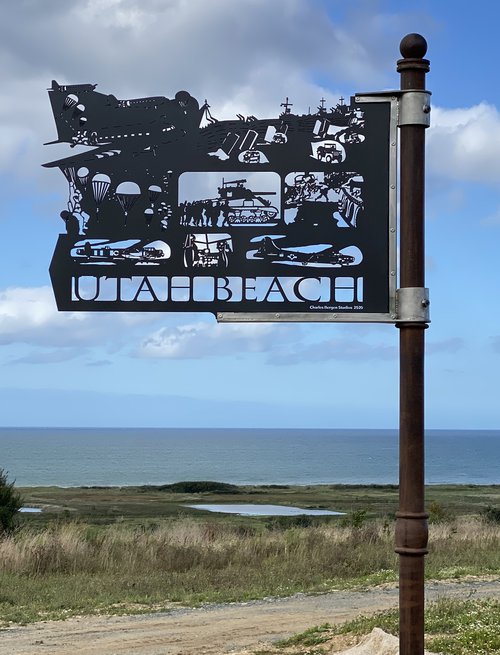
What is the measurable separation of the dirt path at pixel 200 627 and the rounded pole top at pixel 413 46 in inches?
227

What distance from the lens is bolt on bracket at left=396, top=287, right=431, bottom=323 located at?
4.24 m

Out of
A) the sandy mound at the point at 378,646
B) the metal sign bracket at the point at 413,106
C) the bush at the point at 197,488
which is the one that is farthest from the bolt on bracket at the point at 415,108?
the bush at the point at 197,488

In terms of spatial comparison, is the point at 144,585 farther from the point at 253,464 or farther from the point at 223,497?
the point at 253,464

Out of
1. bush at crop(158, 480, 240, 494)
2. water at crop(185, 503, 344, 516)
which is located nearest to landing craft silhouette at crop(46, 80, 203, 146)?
water at crop(185, 503, 344, 516)

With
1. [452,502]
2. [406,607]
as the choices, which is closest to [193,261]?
[406,607]

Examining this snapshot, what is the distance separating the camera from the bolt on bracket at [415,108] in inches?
169

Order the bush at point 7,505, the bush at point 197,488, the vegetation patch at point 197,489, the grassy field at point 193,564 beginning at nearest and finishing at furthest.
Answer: the grassy field at point 193,564
the bush at point 7,505
the vegetation patch at point 197,489
the bush at point 197,488

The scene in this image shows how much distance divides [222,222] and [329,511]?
39400 mm

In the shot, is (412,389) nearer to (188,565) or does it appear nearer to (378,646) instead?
(378,646)

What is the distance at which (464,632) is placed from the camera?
24.0 ft

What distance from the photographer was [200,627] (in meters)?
9.62

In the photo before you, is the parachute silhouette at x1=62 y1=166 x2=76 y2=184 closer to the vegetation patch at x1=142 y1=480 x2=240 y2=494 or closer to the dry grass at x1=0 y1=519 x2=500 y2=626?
the dry grass at x1=0 y1=519 x2=500 y2=626

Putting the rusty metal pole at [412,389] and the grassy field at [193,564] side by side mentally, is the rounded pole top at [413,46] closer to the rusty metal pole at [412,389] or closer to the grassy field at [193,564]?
the rusty metal pole at [412,389]

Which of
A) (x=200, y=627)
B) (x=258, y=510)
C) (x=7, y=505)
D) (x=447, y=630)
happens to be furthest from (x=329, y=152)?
(x=258, y=510)
